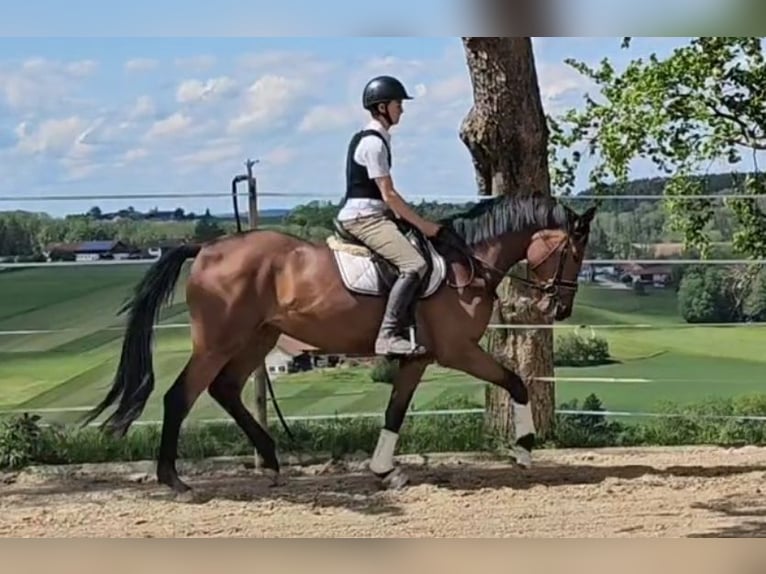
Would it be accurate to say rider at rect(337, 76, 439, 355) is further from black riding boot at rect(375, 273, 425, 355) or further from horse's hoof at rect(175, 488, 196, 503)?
horse's hoof at rect(175, 488, 196, 503)

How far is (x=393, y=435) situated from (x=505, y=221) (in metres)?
0.86

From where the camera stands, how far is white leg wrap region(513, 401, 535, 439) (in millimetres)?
4360

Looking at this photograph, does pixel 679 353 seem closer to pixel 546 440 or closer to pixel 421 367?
pixel 546 440

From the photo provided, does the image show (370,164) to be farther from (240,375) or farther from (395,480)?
(395,480)

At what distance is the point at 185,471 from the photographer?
14.2ft

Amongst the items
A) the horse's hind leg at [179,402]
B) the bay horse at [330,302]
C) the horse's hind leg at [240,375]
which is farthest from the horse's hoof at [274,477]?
the horse's hind leg at [179,402]

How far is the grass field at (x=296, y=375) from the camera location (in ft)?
14.2

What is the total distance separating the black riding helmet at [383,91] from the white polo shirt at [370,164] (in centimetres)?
8

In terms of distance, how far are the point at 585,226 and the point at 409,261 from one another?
25.8 inches

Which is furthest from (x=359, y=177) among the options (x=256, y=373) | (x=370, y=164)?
(x=256, y=373)

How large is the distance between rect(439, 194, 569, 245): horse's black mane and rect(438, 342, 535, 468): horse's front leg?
0.39 metres

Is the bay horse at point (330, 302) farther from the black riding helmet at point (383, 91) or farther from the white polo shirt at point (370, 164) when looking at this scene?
the black riding helmet at point (383, 91)

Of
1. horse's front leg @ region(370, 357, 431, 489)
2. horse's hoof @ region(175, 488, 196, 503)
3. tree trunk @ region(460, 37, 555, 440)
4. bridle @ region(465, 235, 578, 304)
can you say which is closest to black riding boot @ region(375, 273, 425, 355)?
horse's front leg @ region(370, 357, 431, 489)

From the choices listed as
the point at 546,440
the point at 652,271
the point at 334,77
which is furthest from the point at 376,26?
the point at 546,440
